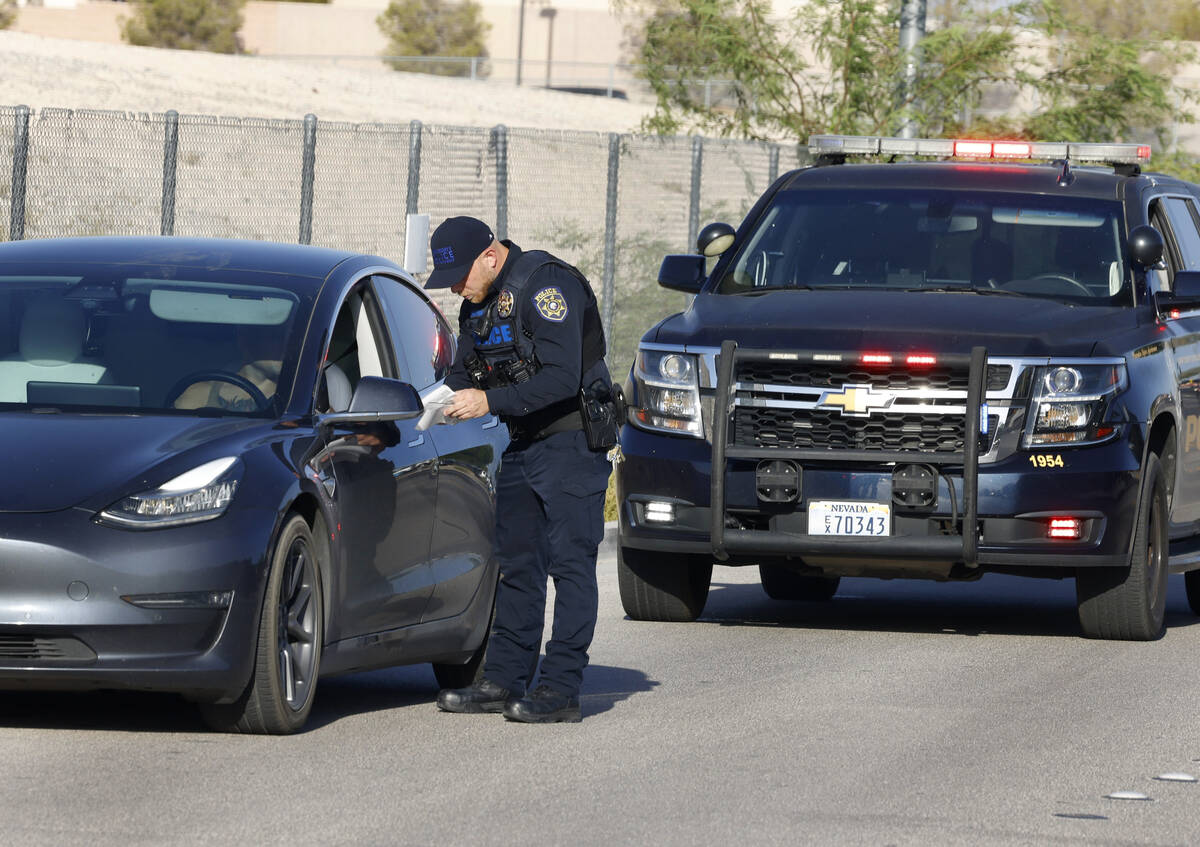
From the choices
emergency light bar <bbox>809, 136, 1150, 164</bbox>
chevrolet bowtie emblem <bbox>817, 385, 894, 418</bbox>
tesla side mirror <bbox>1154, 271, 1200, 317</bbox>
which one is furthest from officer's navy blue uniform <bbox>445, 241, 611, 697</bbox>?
emergency light bar <bbox>809, 136, 1150, 164</bbox>

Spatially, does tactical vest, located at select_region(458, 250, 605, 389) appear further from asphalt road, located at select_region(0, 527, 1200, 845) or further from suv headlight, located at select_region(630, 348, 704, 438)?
suv headlight, located at select_region(630, 348, 704, 438)

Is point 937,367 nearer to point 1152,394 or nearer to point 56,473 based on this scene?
point 1152,394

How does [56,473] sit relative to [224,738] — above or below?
above

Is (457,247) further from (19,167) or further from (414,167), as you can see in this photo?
(414,167)

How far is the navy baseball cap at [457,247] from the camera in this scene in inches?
311

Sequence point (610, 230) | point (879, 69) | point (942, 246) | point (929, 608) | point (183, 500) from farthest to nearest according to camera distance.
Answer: point (879, 69), point (610, 230), point (929, 608), point (942, 246), point (183, 500)

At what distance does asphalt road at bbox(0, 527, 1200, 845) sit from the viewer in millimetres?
6414

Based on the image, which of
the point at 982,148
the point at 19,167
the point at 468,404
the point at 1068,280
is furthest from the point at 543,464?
the point at 19,167

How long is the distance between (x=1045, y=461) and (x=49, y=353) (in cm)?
455

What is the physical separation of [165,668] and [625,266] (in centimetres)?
1705

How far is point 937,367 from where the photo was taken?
10.5 metres

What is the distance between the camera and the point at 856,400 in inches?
416

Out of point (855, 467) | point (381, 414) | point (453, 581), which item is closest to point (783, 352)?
point (855, 467)

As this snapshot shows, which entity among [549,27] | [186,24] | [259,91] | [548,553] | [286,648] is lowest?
[286,648]
